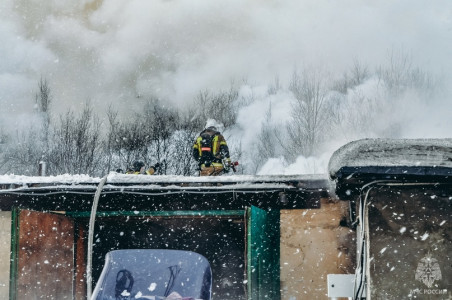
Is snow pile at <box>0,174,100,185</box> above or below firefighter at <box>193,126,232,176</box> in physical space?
below

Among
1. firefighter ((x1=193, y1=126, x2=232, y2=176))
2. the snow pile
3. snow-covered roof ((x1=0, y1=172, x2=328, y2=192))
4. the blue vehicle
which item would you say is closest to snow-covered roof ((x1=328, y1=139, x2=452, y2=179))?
the blue vehicle

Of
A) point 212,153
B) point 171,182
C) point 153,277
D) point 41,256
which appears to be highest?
point 212,153

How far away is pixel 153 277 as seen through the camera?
5.46m

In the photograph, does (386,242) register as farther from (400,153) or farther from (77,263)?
(77,263)

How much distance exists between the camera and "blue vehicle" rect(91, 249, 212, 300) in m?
5.26

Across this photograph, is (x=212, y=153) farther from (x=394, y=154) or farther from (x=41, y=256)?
(x=394, y=154)

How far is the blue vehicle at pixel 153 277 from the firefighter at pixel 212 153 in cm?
430

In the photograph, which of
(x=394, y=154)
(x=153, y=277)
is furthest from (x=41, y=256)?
(x=394, y=154)

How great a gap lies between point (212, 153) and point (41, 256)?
357 cm

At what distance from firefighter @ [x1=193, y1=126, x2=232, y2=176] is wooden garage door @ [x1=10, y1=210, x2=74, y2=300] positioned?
8.76ft

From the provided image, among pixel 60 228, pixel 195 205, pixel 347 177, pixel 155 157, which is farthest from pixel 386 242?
pixel 155 157

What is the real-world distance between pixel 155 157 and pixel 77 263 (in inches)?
897

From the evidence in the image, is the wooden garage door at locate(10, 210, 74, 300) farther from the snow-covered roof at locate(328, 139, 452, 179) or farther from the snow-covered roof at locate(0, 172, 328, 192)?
the snow-covered roof at locate(328, 139, 452, 179)

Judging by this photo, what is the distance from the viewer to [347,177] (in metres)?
4.91
